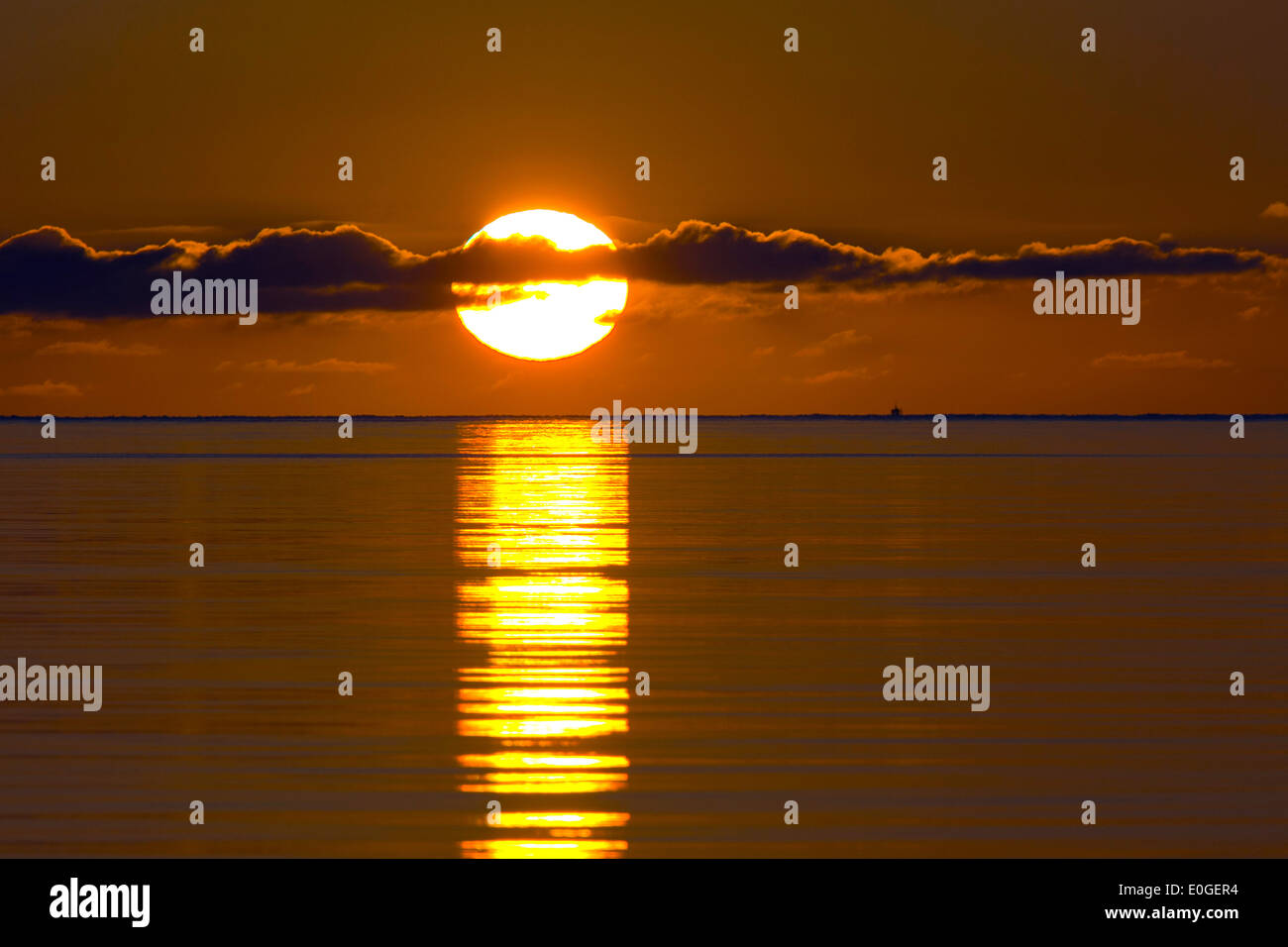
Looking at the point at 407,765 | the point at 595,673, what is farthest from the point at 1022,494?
the point at 407,765

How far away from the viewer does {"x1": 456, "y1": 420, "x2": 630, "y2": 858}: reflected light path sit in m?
14.1

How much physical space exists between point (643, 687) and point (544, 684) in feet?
4.45

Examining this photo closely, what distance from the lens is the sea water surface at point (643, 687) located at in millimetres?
14211

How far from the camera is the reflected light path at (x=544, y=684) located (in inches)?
556

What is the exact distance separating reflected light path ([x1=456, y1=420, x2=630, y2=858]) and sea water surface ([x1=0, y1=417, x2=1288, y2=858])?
2.9 inches

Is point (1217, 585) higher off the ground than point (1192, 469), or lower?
lower

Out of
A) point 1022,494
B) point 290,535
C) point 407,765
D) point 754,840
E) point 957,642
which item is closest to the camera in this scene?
point 754,840

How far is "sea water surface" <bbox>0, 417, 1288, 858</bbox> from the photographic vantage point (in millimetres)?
14211

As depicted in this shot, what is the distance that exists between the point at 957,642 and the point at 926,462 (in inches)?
2697

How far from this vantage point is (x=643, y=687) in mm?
20562

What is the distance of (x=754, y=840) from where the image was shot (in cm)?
1370

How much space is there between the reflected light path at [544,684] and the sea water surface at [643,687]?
74mm
